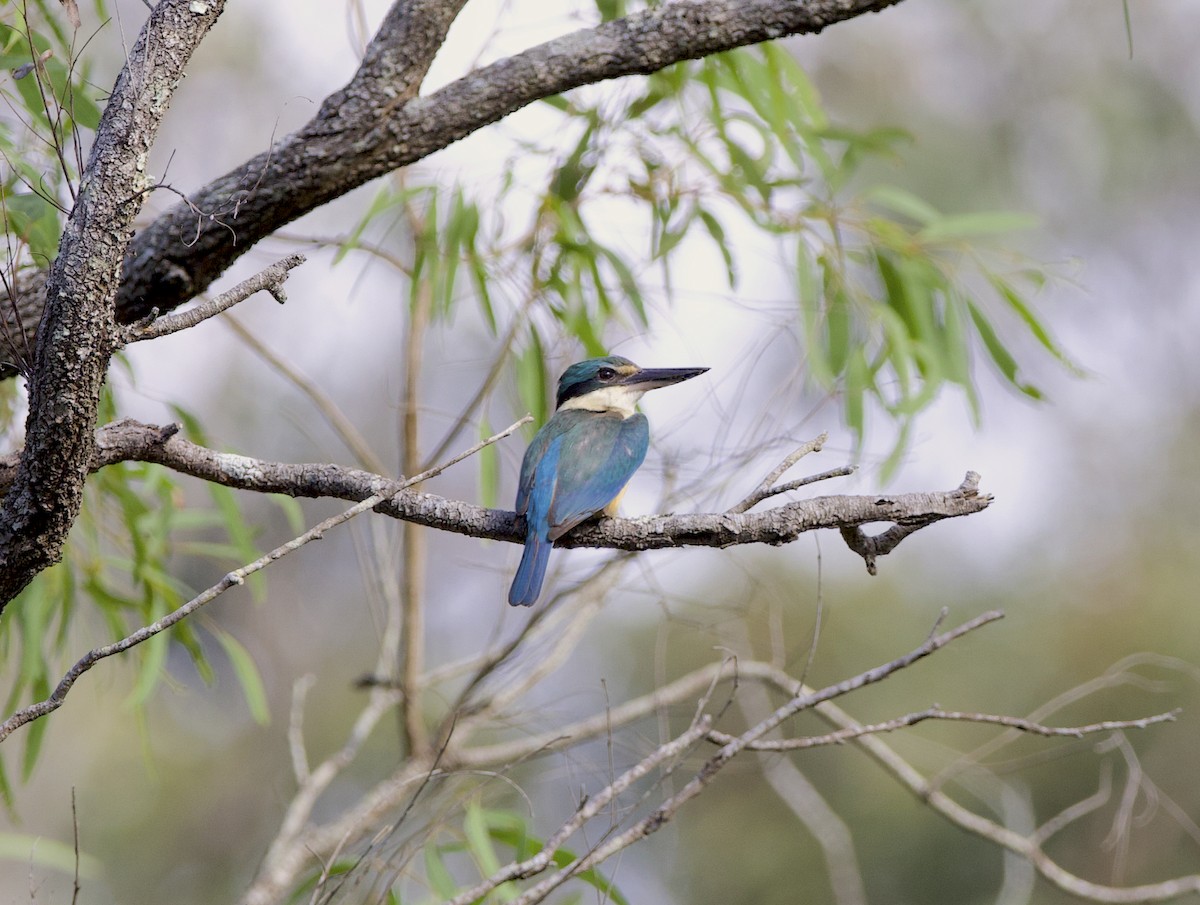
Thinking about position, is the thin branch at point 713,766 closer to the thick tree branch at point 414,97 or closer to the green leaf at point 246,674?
the thick tree branch at point 414,97

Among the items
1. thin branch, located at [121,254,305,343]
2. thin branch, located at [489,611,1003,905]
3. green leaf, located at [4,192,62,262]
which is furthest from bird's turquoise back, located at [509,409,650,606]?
green leaf, located at [4,192,62,262]

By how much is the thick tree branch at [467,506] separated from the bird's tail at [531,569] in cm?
43

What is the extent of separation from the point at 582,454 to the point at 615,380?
759 mm

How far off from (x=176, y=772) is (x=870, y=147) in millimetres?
7883

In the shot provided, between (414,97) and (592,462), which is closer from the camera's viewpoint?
(414,97)

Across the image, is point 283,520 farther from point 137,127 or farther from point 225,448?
point 137,127

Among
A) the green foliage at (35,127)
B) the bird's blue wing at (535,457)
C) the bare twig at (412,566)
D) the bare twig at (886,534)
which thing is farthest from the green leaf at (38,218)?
the bare twig at (886,534)

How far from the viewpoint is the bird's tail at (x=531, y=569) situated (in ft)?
8.93

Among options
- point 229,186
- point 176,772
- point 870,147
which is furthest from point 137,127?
point 176,772

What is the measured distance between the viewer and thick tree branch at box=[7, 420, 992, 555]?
1.97 metres

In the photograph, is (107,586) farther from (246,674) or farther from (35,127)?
(35,127)

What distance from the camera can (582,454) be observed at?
10.1 feet

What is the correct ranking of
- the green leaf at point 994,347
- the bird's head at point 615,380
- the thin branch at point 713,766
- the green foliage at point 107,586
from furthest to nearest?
the bird's head at point 615,380, the green leaf at point 994,347, the green foliage at point 107,586, the thin branch at point 713,766

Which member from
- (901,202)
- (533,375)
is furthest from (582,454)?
(901,202)
